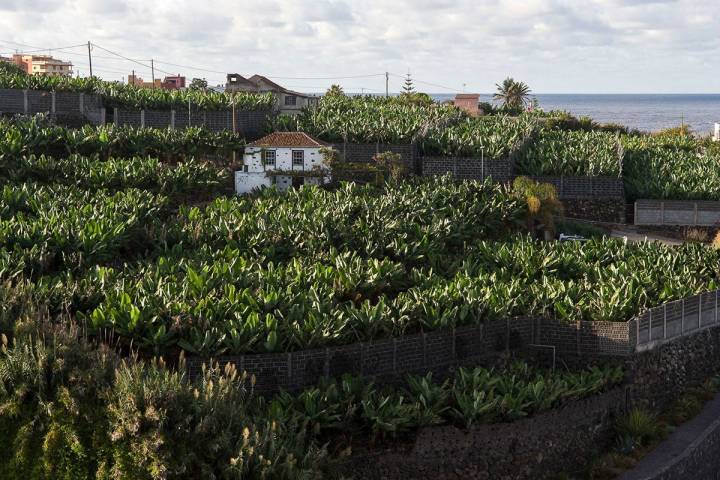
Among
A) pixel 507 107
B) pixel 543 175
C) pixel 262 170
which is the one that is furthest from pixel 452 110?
pixel 262 170

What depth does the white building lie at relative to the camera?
133 feet

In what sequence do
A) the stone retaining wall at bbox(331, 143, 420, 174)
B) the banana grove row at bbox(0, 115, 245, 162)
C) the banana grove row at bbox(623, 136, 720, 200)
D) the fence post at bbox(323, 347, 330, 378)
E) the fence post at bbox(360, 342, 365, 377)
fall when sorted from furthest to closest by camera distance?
1. the stone retaining wall at bbox(331, 143, 420, 174)
2. the banana grove row at bbox(623, 136, 720, 200)
3. the banana grove row at bbox(0, 115, 245, 162)
4. the fence post at bbox(360, 342, 365, 377)
5. the fence post at bbox(323, 347, 330, 378)

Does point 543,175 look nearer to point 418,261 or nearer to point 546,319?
point 418,261

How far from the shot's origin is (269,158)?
4091cm

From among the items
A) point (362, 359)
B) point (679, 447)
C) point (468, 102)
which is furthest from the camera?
point (468, 102)

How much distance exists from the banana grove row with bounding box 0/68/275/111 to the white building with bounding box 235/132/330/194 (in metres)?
9.81

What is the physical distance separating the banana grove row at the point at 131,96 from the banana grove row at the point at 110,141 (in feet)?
21.1

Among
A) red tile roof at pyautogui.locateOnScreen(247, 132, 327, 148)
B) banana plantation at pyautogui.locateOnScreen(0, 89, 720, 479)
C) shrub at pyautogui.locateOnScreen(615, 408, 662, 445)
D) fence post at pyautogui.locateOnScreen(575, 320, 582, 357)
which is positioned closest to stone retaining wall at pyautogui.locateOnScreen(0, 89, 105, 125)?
banana plantation at pyautogui.locateOnScreen(0, 89, 720, 479)

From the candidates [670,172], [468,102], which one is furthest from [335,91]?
[670,172]

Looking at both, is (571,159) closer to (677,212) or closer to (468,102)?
(677,212)

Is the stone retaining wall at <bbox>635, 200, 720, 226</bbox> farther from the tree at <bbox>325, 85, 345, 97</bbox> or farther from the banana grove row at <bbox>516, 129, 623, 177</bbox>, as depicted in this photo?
the tree at <bbox>325, 85, 345, 97</bbox>

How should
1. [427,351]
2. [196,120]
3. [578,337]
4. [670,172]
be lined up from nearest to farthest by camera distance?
[427,351], [578,337], [670,172], [196,120]

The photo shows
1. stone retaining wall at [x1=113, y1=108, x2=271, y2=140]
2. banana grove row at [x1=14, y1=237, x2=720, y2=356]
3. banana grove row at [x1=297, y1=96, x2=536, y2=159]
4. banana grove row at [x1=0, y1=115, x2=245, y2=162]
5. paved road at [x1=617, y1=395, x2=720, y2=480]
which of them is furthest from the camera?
stone retaining wall at [x1=113, y1=108, x2=271, y2=140]

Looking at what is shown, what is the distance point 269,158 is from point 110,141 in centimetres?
730
